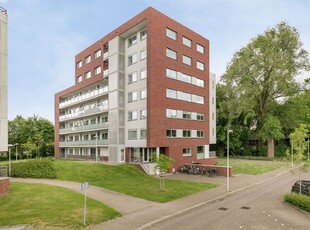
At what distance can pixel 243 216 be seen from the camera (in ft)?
58.3

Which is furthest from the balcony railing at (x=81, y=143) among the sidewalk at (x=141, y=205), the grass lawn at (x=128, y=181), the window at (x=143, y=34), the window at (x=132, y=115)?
the window at (x=143, y=34)

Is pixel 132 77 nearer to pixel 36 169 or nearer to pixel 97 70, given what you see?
pixel 97 70

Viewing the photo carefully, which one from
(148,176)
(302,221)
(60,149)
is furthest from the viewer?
(60,149)

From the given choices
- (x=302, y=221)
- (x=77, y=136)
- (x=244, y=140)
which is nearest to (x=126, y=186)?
(x=302, y=221)

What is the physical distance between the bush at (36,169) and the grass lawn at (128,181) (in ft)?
3.01

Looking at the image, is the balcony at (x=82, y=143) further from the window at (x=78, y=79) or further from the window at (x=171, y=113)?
the window at (x=78, y=79)

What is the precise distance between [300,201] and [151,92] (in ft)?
74.9

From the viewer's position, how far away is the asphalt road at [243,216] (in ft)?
51.9

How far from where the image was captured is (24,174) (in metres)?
31.7

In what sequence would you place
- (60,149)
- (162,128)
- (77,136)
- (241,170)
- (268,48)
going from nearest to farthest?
(162,128) → (241,170) → (268,48) → (77,136) → (60,149)

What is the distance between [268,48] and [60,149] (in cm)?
4922

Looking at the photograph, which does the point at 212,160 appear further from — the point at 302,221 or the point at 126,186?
the point at 302,221

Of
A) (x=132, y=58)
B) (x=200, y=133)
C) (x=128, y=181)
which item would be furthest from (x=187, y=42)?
(x=128, y=181)

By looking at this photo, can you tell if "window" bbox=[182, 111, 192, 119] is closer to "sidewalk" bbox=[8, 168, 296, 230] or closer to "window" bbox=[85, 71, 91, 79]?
"sidewalk" bbox=[8, 168, 296, 230]
